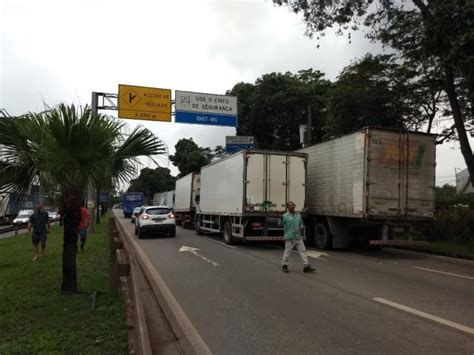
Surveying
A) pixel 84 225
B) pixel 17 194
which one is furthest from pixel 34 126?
pixel 84 225

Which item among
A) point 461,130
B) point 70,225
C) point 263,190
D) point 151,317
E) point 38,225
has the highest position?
point 461,130

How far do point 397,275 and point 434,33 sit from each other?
6.77 meters

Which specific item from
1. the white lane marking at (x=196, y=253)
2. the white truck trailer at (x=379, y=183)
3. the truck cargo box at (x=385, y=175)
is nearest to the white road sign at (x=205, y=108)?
the white lane marking at (x=196, y=253)

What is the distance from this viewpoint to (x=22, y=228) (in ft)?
131

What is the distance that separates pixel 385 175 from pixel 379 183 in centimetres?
33

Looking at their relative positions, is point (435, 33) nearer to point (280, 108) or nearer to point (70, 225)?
point (70, 225)

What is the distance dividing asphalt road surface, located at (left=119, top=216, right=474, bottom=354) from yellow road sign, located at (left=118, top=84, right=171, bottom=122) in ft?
37.6

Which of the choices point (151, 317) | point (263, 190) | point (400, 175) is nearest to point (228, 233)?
point (263, 190)

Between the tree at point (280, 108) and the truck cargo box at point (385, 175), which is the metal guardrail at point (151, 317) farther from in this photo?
the tree at point (280, 108)

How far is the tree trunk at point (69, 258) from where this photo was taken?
8.76 m

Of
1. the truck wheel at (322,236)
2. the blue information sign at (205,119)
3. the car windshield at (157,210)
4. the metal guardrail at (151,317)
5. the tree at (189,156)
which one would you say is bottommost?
the metal guardrail at (151,317)

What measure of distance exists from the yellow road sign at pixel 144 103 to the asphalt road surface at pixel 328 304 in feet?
37.6

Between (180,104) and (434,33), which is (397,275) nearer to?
(434,33)

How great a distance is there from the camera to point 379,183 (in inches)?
589
